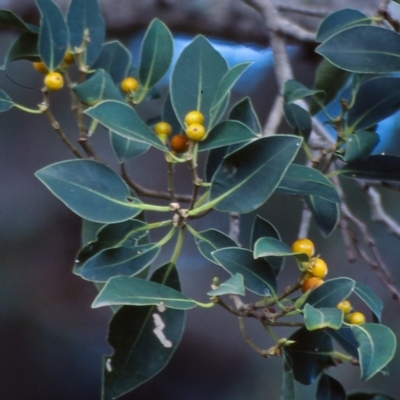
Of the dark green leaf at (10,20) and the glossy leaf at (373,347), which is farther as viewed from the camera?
the dark green leaf at (10,20)

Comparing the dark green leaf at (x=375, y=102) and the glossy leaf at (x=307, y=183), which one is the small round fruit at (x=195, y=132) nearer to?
the glossy leaf at (x=307, y=183)

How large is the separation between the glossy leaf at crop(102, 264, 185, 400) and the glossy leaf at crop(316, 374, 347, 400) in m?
0.17

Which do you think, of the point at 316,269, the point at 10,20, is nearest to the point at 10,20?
the point at 10,20

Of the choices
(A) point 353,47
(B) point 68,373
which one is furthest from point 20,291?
(A) point 353,47

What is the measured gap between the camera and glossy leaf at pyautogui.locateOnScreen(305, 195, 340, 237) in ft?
2.05

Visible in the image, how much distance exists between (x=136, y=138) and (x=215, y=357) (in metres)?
0.69

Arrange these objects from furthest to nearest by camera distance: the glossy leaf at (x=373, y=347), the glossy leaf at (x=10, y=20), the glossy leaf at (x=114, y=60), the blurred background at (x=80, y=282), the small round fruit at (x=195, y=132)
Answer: the blurred background at (x=80, y=282) → the glossy leaf at (x=114, y=60) → the glossy leaf at (x=10, y=20) → the small round fruit at (x=195, y=132) → the glossy leaf at (x=373, y=347)

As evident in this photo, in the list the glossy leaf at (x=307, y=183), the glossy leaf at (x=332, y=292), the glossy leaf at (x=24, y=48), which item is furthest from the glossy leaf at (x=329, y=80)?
the glossy leaf at (x=24, y=48)

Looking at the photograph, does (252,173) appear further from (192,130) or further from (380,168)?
(380,168)

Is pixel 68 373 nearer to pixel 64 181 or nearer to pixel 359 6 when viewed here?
pixel 64 181

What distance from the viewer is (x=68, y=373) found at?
1036 millimetres

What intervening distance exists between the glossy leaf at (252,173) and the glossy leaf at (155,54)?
228 millimetres

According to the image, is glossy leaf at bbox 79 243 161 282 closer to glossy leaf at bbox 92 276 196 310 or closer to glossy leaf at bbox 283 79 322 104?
glossy leaf at bbox 92 276 196 310

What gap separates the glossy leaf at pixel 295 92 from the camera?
1.85ft
